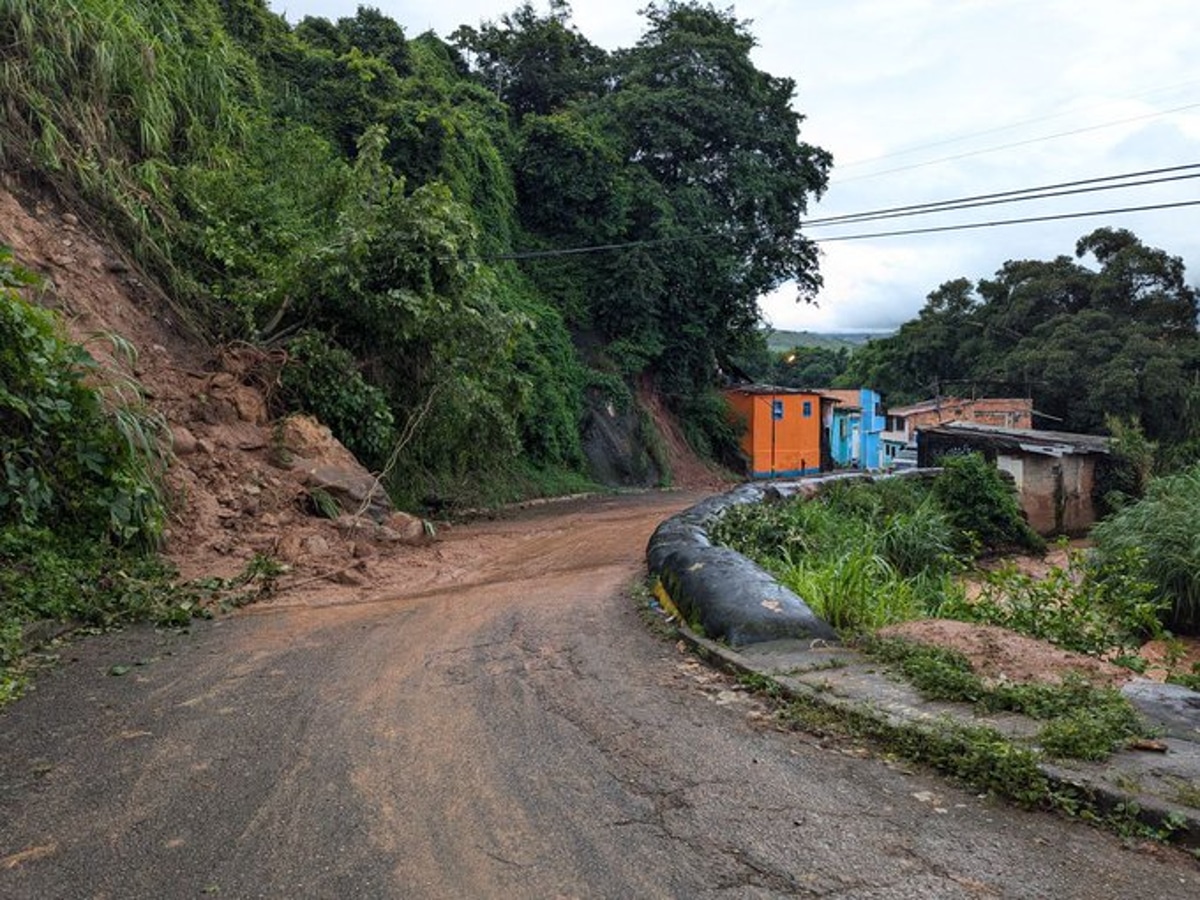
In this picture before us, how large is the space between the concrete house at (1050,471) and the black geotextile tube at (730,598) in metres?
16.1

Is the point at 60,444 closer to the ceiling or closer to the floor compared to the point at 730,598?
closer to the ceiling

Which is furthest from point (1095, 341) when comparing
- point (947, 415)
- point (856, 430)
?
point (856, 430)

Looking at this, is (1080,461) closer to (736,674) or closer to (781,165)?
(781,165)

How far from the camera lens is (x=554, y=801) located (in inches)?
129

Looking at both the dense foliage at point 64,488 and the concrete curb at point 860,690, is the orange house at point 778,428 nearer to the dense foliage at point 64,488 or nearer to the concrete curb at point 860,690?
the concrete curb at point 860,690

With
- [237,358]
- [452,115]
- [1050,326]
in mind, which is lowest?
[237,358]

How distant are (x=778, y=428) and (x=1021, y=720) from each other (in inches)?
1139

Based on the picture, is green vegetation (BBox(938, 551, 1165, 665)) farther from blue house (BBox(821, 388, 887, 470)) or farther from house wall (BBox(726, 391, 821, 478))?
blue house (BBox(821, 388, 887, 470))

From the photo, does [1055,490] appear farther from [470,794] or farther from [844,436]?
[470,794]

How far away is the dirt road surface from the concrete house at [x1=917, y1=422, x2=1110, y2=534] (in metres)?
18.6

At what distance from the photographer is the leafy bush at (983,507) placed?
1585 cm

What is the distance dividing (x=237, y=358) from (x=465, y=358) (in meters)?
3.50

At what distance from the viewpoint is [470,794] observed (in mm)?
3326

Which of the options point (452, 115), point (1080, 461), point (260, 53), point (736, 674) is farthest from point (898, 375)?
point (736, 674)
